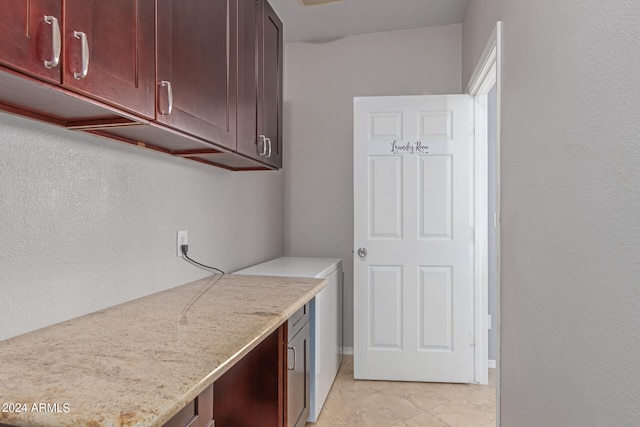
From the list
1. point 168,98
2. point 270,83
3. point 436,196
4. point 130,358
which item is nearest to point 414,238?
point 436,196

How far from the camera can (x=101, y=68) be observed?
3.42ft

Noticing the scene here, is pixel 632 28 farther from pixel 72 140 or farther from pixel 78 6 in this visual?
pixel 72 140

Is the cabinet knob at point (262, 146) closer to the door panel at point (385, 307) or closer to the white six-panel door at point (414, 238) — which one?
the white six-panel door at point (414, 238)

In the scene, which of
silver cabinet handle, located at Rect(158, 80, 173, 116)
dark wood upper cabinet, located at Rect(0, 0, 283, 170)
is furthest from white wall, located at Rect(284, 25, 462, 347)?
silver cabinet handle, located at Rect(158, 80, 173, 116)

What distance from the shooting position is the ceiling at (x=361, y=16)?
291 centimetres

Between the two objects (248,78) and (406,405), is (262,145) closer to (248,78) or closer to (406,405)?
(248,78)

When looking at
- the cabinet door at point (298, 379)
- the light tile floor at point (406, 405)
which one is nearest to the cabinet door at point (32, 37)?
the cabinet door at point (298, 379)

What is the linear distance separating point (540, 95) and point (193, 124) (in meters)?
1.20

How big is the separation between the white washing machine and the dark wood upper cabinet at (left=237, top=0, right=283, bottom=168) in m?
0.68

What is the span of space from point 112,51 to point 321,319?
1.84 metres

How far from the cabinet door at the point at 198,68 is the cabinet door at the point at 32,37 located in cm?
41

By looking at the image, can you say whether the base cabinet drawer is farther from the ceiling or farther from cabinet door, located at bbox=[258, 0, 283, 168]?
the ceiling

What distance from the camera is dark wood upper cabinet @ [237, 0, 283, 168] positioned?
6.46ft

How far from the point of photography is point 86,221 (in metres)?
1.43
